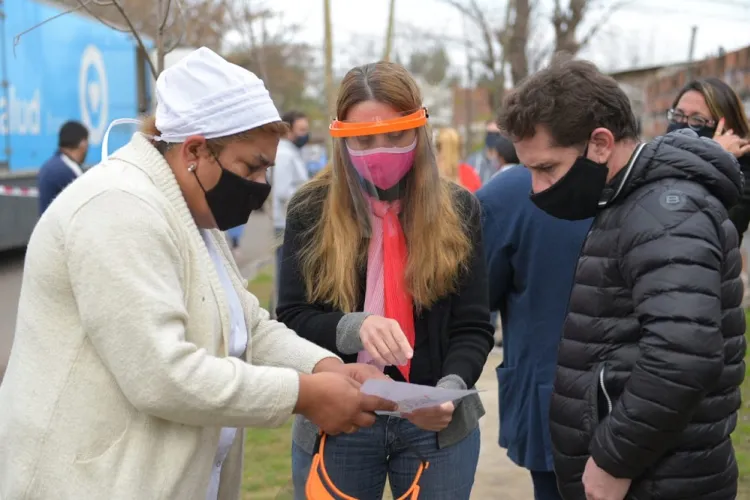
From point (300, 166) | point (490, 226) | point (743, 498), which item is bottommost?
point (743, 498)

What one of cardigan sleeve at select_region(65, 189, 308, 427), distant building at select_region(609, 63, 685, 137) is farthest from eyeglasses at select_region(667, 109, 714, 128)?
distant building at select_region(609, 63, 685, 137)

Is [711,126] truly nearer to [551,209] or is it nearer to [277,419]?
[551,209]

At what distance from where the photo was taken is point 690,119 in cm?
474

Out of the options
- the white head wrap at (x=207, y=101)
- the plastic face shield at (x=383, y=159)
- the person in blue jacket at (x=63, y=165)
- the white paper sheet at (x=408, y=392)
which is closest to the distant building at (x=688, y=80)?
the person in blue jacket at (x=63, y=165)

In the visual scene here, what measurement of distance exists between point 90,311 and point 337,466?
1041mm

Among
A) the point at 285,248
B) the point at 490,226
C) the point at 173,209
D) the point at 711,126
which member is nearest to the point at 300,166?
the point at 711,126

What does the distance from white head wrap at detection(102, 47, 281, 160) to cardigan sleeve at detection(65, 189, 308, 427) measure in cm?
25

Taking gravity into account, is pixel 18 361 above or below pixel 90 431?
above

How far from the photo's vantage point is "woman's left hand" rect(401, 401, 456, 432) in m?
2.46

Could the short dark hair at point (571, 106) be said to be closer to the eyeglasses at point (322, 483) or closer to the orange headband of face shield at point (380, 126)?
the orange headband of face shield at point (380, 126)

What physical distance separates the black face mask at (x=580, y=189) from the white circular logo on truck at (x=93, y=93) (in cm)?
1218

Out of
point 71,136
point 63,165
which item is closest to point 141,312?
point 63,165

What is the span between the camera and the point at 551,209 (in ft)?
8.60

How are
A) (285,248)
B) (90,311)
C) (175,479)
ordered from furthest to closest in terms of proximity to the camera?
(285,248), (175,479), (90,311)
